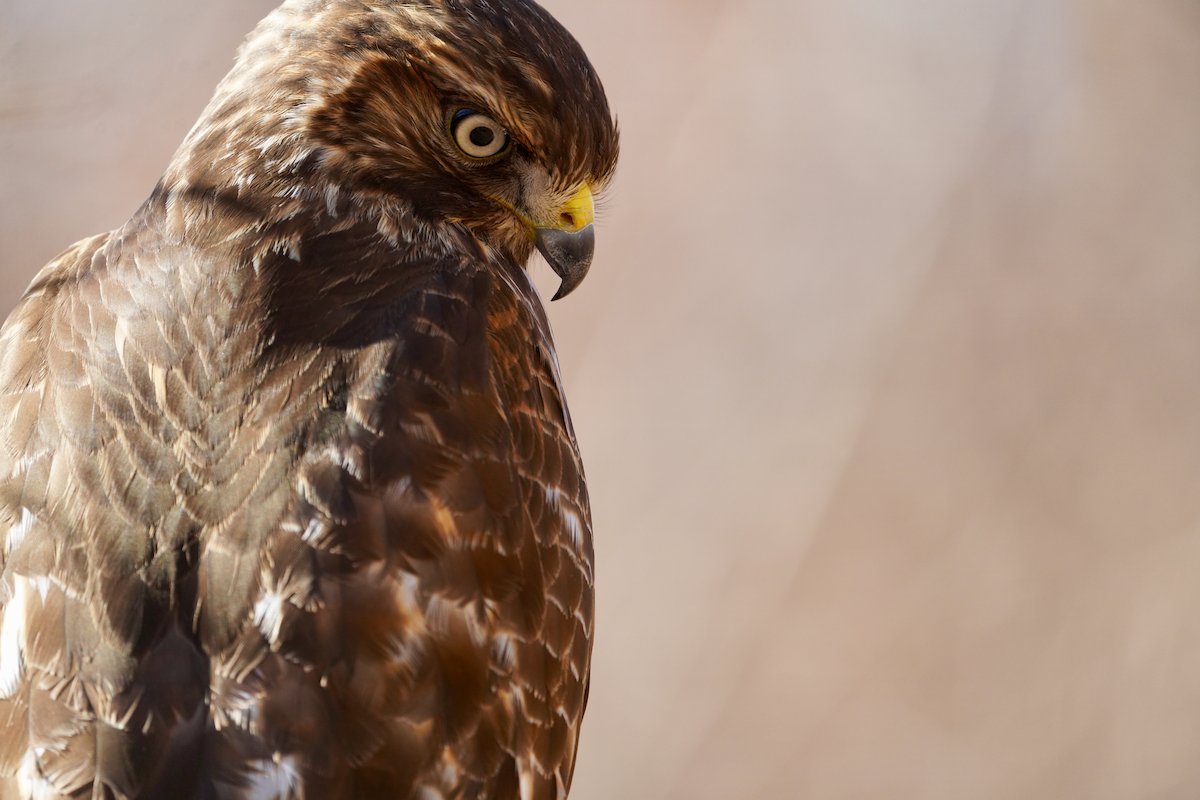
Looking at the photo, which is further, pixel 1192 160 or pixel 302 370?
pixel 1192 160

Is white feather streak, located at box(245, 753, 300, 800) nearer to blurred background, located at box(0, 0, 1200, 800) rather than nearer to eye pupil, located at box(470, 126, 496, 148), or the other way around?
eye pupil, located at box(470, 126, 496, 148)

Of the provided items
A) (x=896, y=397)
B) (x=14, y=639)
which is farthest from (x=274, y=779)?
(x=896, y=397)

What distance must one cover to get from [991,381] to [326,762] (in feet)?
8.48

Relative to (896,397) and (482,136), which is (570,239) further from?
(896,397)

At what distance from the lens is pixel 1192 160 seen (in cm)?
304

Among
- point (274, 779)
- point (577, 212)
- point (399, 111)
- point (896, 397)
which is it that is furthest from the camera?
point (896, 397)

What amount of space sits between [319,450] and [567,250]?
1.73 ft

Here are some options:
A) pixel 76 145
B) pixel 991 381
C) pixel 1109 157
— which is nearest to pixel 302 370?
pixel 76 145

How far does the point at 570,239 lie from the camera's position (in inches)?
56.2

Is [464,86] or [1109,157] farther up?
[1109,157]

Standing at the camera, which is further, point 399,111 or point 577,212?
point 577,212

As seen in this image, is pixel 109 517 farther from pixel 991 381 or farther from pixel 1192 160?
pixel 1192 160

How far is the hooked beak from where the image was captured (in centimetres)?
140

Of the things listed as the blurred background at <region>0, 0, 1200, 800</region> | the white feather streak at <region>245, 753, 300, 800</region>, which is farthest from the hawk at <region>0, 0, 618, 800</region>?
the blurred background at <region>0, 0, 1200, 800</region>
